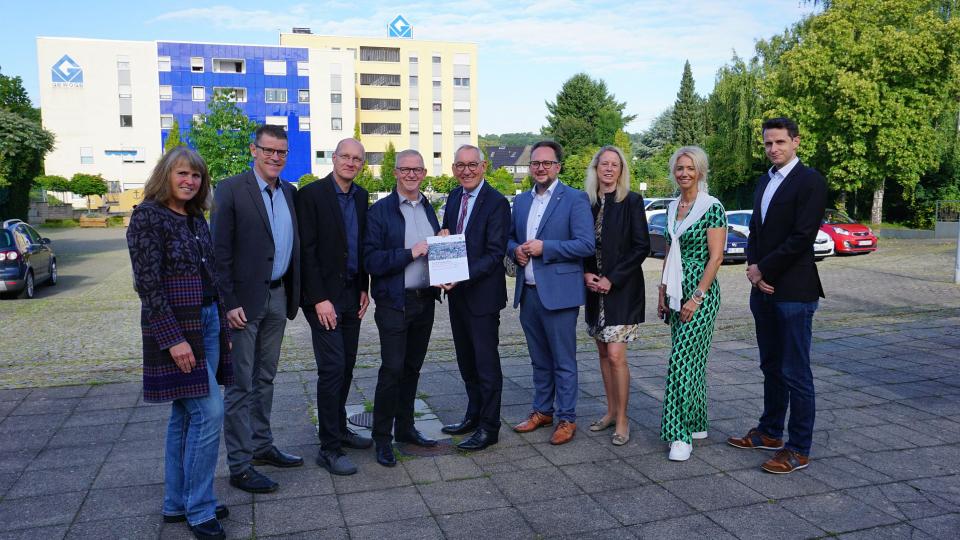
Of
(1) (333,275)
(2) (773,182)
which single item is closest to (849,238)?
(2) (773,182)

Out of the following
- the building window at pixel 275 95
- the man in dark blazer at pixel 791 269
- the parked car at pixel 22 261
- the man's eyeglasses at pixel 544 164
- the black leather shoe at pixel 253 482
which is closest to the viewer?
the black leather shoe at pixel 253 482

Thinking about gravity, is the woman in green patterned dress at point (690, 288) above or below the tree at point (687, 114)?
below

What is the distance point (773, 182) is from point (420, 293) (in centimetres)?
246

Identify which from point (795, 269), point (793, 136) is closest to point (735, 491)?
point (795, 269)

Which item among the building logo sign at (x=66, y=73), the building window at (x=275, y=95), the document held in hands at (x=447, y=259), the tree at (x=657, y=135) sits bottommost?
the document held in hands at (x=447, y=259)

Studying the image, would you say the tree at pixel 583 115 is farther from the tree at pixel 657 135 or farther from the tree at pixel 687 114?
the tree at pixel 687 114

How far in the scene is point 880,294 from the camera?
534 inches

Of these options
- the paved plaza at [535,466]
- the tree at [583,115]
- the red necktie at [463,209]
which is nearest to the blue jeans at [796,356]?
the paved plaza at [535,466]

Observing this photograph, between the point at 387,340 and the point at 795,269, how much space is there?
2.68 metres

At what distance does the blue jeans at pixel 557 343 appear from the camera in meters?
5.29

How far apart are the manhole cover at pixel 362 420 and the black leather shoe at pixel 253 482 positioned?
1346 millimetres

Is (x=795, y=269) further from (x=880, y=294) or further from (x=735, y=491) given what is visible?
(x=880, y=294)

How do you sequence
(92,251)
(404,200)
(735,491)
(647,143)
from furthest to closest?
(647,143)
(92,251)
(404,200)
(735,491)

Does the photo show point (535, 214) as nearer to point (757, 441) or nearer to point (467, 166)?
point (467, 166)
